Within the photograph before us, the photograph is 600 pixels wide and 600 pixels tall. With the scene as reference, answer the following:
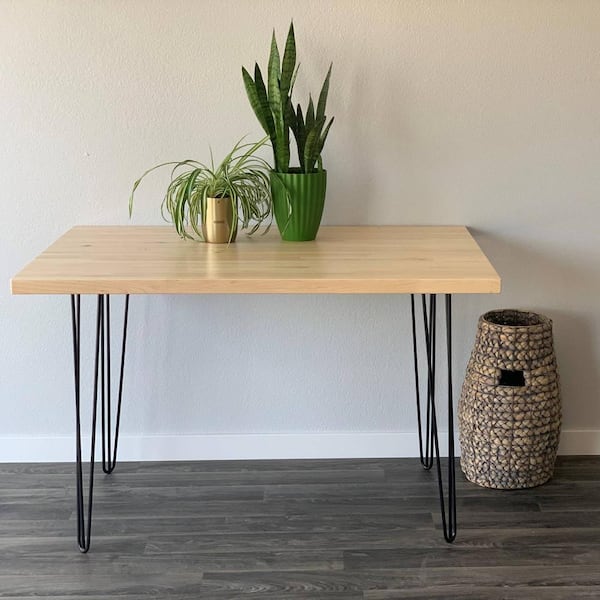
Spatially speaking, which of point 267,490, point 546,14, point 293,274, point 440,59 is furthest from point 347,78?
point 267,490

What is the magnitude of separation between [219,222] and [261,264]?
0.26 meters

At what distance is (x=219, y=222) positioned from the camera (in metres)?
2.39

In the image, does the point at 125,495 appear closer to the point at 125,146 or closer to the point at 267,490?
the point at 267,490

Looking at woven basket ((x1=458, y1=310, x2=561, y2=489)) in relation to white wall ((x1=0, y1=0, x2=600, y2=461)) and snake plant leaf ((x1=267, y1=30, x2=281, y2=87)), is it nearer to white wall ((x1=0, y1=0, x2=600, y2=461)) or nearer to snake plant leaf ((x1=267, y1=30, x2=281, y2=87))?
white wall ((x1=0, y1=0, x2=600, y2=461))

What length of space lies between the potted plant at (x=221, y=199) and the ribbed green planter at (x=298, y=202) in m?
0.06

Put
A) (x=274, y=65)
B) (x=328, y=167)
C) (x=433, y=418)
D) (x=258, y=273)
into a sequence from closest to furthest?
(x=258, y=273) → (x=274, y=65) → (x=433, y=418) → (x=328, y=167)

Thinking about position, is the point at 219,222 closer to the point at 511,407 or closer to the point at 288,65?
the point at 288,65

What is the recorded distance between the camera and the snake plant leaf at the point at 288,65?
2.37m

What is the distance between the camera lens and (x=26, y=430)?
284 cm

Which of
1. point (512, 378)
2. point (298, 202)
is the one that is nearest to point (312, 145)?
point (298, 202)

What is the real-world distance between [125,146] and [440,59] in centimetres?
94

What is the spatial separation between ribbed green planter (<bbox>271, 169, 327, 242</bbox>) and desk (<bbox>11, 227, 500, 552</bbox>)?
5cm

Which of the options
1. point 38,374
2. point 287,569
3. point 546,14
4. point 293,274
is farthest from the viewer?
point 38,374

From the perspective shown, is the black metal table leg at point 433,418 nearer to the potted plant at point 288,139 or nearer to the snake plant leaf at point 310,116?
the potted plant at point 288,139
